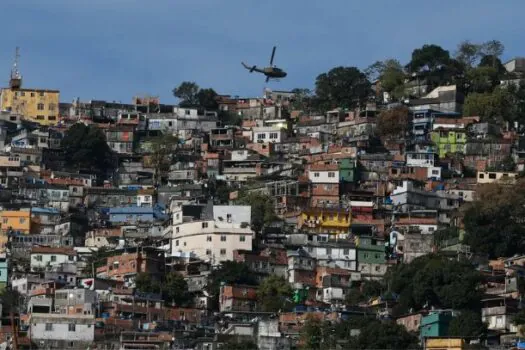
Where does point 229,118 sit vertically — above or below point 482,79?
below

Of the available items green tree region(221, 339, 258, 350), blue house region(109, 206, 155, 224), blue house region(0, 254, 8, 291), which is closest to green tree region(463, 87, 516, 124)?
blue house region(109, 206, 155, 224)

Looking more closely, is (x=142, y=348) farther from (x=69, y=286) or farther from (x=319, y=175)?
(x=319, y=175)

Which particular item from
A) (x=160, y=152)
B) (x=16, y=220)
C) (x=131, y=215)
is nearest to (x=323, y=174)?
(x=131, y=215)

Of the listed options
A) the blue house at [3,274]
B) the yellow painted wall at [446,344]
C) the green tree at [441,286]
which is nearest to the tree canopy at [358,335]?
the yellow painted wall at [446,344]

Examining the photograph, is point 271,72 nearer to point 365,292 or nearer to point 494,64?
point 365,292

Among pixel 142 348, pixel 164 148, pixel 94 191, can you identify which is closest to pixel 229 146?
pixel 164 148
